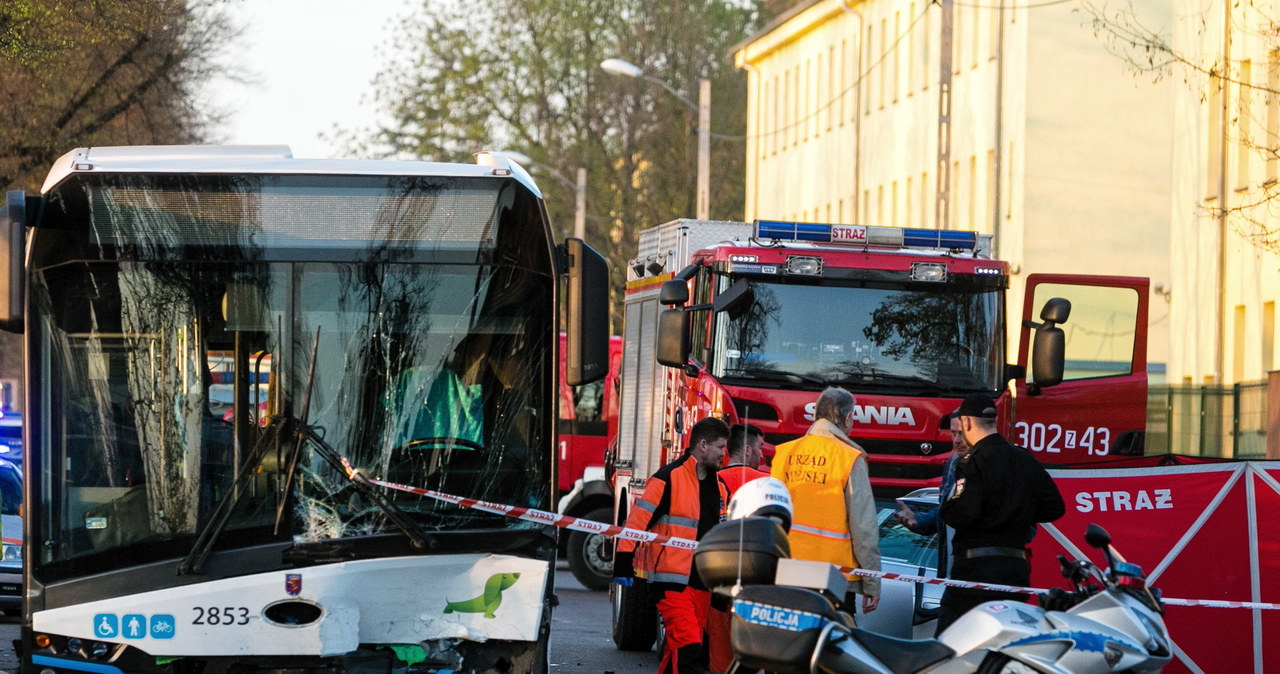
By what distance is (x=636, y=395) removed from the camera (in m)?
17.9

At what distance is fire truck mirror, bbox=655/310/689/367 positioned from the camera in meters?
15.0

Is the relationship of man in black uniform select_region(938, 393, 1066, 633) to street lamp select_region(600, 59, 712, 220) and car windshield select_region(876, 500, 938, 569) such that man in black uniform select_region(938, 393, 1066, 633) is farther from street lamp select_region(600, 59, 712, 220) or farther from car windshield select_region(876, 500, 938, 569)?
street lamp select_region(600, 59, 712, 220)

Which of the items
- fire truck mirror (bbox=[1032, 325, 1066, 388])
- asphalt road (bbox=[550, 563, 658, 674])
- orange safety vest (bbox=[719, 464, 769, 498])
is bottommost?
asphalt road (bbox=[550, 563, 658, 674])

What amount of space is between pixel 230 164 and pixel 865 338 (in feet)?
22.6

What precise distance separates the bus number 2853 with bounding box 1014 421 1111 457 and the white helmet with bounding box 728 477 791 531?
31.5 feet

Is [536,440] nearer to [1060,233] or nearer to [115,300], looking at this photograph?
[115,300]

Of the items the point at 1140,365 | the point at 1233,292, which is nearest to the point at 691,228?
the point at 1140,365

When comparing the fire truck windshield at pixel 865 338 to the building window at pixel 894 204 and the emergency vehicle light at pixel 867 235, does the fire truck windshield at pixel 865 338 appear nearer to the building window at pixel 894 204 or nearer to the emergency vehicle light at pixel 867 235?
the emergency vehicle light at pixel 867 235

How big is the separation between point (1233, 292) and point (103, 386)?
2478 cm

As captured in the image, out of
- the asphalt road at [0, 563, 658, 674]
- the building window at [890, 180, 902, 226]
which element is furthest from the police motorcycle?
the building window at [890, 180, 902, 226]

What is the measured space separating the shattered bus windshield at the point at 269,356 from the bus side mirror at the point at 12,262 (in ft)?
1.02

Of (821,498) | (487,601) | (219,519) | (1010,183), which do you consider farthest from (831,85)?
(219,519)

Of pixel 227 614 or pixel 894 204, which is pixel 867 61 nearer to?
pixel 894 204

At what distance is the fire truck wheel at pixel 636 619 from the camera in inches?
617
